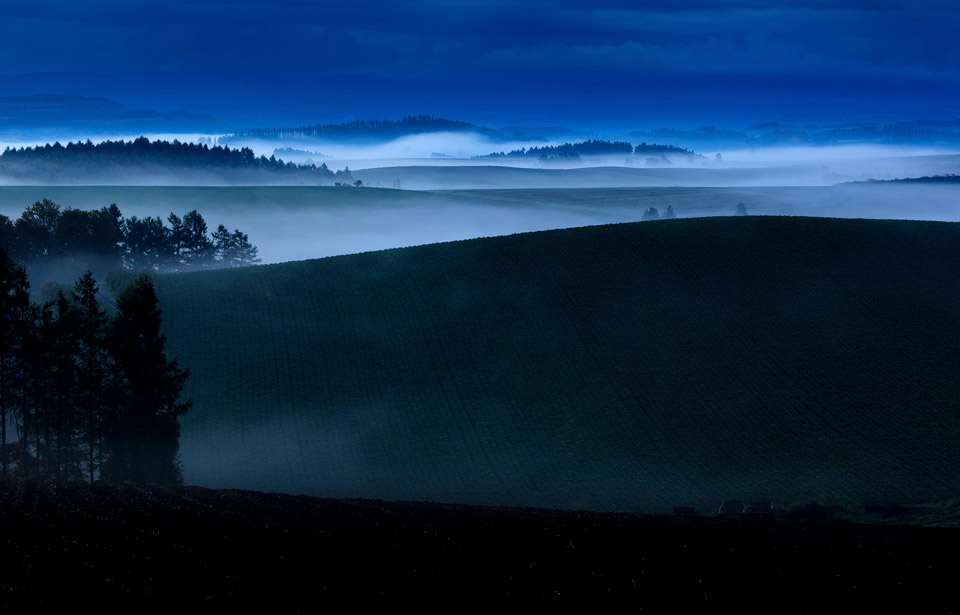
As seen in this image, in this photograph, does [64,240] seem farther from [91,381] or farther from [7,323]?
[91,381]

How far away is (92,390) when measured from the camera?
41438 mm

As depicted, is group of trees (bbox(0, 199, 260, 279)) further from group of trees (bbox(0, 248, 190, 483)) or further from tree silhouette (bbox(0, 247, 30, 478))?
group of trees (bbox(0, 248, 190, 483))

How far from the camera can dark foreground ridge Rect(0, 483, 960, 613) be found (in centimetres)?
1456

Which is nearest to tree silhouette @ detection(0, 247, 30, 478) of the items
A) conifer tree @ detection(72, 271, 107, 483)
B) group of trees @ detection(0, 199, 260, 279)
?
conifer tree @ detection(72, 271, 107, 483)

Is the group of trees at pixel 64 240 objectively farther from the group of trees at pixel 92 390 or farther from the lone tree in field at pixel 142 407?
the lone tree in field at pixel 142 407

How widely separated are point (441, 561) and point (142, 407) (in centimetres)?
2592

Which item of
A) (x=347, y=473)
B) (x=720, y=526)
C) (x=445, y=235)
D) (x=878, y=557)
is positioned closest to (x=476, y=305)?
(x=347, y=473)

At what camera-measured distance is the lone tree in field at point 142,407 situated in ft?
128

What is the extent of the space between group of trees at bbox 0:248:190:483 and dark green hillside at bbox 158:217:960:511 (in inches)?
161

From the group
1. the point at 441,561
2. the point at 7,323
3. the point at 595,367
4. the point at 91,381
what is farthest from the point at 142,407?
the point at 595,367

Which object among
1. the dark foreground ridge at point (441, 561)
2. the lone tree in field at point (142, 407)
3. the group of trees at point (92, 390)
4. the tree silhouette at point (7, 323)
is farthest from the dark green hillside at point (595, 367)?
the dark foreground ridge at point (441, 561)

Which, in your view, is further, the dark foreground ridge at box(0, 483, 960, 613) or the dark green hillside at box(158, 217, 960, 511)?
the dark green hillside at box(158, 217, 960, 511)

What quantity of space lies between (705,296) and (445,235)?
382 ft

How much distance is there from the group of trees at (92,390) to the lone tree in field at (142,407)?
0.15ft
